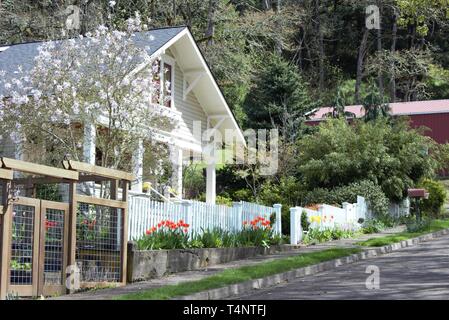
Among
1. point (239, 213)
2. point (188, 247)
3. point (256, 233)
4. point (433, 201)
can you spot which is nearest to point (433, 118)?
point (433, 201)

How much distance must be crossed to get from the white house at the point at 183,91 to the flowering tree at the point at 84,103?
2.18 metres

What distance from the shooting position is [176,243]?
1616 cm

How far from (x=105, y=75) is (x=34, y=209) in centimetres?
659

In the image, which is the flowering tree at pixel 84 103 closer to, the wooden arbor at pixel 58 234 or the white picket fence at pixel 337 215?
the wooden arbor at pixel 58 234

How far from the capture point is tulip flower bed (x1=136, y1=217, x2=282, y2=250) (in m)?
15.6

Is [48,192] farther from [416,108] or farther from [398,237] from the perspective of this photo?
[416,108]

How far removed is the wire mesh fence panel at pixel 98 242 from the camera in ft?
43.6

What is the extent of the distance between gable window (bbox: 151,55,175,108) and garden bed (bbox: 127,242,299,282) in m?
4.68

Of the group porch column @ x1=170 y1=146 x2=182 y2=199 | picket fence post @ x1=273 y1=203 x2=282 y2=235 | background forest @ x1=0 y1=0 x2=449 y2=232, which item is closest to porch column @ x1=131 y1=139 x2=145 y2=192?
porch column @ x1=170 y1=146 x2=182 y2=199

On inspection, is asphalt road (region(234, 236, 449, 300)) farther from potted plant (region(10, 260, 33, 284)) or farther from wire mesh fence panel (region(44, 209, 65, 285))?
potted plant (region(10, 260, 33, 284))

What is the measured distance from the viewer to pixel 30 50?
23406 millimetres

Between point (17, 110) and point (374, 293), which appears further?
point (17, 110)

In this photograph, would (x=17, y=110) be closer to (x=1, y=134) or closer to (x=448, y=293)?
(x=1, y=134)
